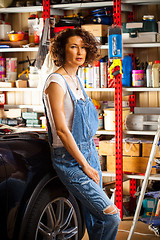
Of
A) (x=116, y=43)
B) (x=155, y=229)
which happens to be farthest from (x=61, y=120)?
(x=116, y=43)

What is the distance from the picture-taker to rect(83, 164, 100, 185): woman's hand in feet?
7.55

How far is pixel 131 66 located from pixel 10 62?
1573mm

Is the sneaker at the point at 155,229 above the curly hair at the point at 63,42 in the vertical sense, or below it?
below

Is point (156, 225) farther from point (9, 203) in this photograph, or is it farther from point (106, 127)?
point (9, 203)

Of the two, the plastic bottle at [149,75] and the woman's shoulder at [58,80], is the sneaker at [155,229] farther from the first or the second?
the woman's shoulder at [58,80]

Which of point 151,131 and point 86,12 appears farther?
point 86,12

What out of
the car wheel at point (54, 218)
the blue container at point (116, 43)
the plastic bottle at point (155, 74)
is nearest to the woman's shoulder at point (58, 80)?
the car wheel at point (54, 218)

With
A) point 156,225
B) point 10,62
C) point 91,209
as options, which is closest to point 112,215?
point 91,209

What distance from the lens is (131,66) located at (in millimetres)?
4473

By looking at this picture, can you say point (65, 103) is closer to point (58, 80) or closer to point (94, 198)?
point (58, 80)

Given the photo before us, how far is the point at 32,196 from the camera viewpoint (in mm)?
2357

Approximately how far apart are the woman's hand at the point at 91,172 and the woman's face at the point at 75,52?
2.11ft

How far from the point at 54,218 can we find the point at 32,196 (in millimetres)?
330

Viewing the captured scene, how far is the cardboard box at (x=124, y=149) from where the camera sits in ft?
14.2
